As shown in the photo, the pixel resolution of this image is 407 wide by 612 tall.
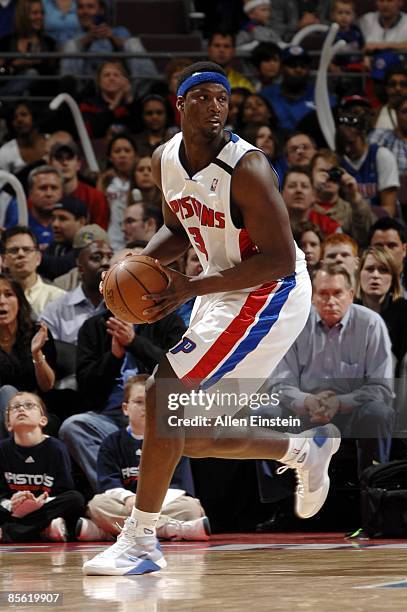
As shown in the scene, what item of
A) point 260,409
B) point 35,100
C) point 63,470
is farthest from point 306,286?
point 35,100

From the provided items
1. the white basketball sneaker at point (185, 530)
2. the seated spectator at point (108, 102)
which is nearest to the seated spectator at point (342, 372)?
the white basketball sneaker at point (185, 530)

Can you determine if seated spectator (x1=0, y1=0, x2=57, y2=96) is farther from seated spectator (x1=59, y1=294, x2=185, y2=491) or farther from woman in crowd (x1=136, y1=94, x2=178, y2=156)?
seated spectator (x1=59, y1=294, x2=185, y2=491)

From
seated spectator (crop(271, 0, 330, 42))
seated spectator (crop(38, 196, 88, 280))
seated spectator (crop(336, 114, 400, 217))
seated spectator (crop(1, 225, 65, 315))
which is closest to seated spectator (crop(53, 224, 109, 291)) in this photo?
seated spectator (crop(38, 196, 88, 280))

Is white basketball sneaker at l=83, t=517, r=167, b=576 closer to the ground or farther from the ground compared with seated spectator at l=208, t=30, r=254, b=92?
closer to the ground

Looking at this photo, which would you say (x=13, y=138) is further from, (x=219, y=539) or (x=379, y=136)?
(x=219, y=539)

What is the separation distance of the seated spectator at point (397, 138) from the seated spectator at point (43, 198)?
277 cm

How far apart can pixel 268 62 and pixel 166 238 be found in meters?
6.20

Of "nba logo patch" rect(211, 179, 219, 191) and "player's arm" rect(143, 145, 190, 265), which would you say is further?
"player's arm" rect(143, 145, 190, 265)

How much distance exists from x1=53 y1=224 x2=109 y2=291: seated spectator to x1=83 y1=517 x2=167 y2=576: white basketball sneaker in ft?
12.5

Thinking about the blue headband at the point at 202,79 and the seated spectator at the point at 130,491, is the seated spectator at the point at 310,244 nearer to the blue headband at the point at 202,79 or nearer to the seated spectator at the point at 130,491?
the seated spectator at the point at 130,491

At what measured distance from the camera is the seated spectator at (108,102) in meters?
10.5

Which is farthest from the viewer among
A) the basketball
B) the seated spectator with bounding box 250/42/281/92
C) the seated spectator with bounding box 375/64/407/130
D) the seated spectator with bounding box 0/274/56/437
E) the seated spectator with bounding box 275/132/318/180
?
the seated spectator with bounding box 250/42/281/92

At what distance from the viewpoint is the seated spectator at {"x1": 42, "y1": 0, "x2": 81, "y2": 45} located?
11.9m

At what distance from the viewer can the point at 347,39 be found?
1111 centimetres
